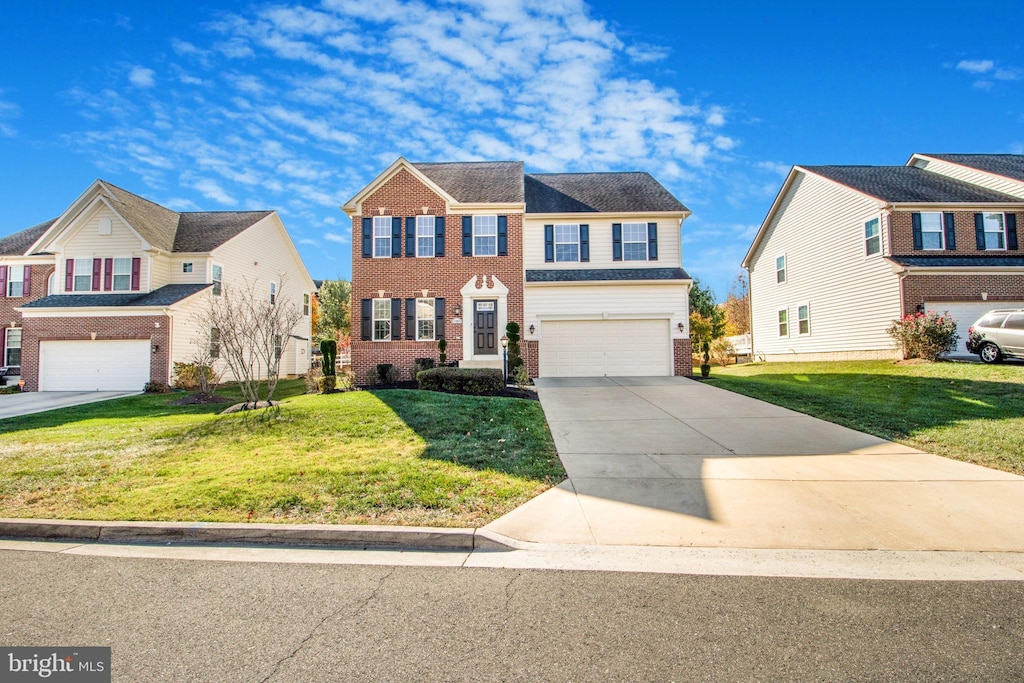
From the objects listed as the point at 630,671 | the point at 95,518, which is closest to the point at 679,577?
the point at 630,671

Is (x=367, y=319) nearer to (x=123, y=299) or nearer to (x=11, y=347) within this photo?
(x=123, y=299)

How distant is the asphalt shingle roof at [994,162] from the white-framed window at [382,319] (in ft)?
88.4

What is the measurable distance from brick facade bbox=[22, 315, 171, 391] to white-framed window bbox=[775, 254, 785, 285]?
29673 mm

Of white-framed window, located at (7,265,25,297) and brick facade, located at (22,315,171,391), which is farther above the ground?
white-framed window, located at (7,265,25,297)

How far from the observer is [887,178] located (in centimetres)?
2381

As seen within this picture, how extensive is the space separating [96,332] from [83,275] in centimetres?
368

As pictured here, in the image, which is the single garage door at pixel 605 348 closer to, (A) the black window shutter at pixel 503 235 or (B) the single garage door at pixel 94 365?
(A) the black window shutter at pixel 503 235

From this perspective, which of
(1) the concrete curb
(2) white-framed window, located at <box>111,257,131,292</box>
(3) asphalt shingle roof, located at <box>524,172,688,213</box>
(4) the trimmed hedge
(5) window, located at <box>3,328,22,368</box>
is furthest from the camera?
(5) window, located at <box>3,328,22,368</box>

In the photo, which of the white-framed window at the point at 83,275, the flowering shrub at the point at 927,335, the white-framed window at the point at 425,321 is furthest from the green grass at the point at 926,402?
the white-framed window at the point at 83,275

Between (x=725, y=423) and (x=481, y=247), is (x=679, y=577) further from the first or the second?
(x=481, y=247)

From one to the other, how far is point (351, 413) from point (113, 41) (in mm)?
10628

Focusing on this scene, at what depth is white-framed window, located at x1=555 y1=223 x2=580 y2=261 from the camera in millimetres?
21062

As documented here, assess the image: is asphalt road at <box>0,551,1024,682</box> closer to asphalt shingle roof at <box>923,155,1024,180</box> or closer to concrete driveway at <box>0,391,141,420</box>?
concrete driveway at <box>0,391,141,420</box>

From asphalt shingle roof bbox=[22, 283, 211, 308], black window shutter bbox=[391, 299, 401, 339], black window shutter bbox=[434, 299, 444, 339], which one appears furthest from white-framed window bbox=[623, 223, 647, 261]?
asphalt shingle roof bbox=[22, 283, 211, 308]
